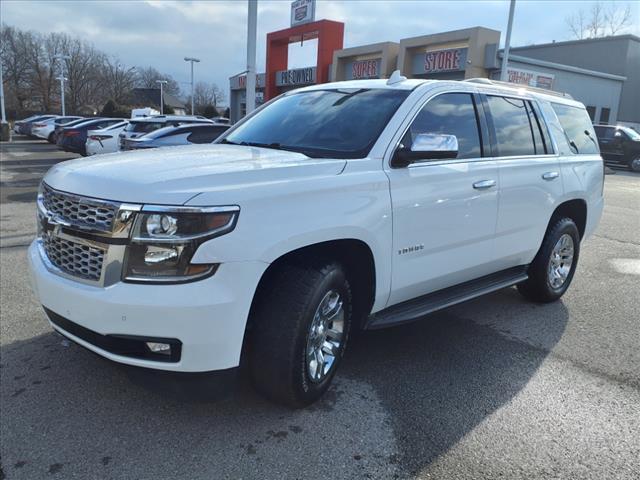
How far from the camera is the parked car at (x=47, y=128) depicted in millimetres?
29734

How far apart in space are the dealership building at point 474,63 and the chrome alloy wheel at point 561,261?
1955 cm

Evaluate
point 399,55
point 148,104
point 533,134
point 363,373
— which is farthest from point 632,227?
point 148,104

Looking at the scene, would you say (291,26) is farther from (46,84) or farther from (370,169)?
(46,84)

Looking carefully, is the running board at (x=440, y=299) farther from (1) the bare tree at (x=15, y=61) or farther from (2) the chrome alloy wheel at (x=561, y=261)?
(1) the bare tree at (x=15, y=61)

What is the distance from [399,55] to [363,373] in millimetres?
26239

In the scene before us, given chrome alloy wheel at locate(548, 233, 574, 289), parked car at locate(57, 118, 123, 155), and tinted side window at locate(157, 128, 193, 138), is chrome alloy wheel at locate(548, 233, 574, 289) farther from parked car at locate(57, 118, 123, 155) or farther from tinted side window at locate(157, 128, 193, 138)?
parked car at locate(57, 118, 123, 155)

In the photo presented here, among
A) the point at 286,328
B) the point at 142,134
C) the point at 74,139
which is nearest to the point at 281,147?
the point at 286,328

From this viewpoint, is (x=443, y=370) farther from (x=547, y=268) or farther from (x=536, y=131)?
(x=536, y=131)

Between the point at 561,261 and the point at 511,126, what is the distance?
63.0 inches

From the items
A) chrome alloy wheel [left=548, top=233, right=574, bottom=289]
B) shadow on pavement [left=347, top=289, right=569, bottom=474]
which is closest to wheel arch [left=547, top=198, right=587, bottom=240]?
chrome alloy wheel [left=548, top=233, right=574, bottom=289]

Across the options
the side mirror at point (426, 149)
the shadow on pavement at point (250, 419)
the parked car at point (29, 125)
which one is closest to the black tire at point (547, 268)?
the shadow on pavement at point (250, 419)

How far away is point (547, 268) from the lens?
5.12 metres

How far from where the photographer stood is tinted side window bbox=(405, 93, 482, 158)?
3807mm

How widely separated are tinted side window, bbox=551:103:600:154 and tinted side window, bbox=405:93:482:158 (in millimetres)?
1518
